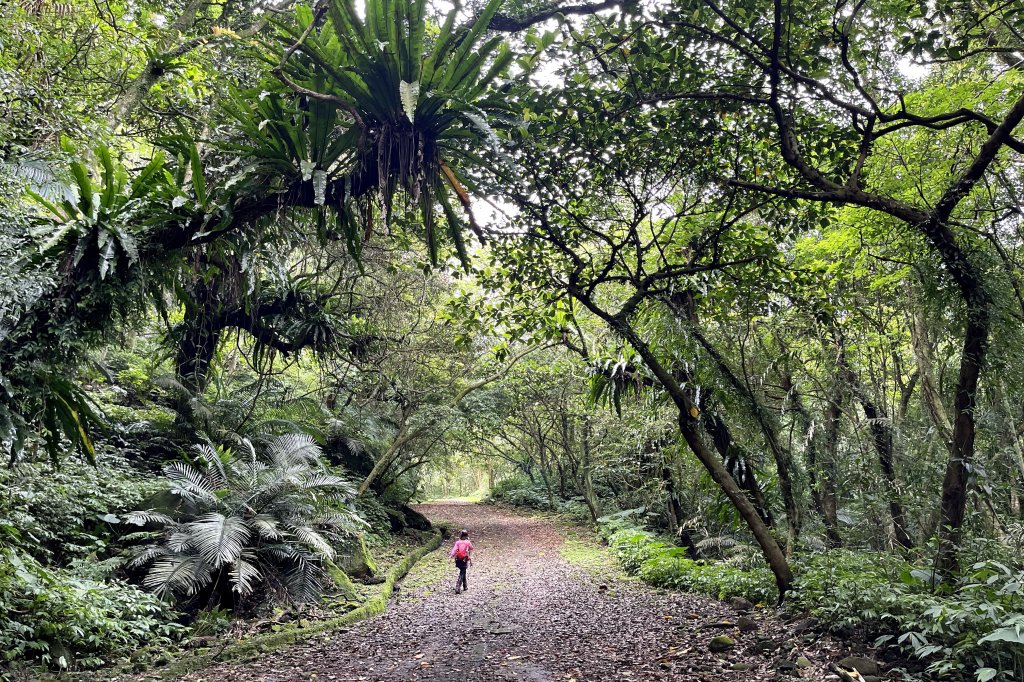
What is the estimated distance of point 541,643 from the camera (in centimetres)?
654

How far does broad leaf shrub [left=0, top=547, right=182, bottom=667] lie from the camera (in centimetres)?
448

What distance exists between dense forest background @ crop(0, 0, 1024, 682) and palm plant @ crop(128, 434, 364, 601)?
48 mm

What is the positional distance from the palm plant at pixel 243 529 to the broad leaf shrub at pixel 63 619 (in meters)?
0.62

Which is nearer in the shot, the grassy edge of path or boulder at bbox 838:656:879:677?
boulder at bbox 838:656:879:677

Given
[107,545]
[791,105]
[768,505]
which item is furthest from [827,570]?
[107,545]

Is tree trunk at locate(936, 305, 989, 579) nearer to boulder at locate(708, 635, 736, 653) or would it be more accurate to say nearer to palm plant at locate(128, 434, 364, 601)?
boulder at locate(708, 635, 736, 653)

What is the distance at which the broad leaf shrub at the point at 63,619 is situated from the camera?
4.48m

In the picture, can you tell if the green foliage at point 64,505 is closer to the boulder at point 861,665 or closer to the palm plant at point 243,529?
the palm plant at point 243,529

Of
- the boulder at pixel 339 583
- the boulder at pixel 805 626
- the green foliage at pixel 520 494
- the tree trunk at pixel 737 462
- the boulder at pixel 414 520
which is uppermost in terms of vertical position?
the tree trunk at pixel 737 462

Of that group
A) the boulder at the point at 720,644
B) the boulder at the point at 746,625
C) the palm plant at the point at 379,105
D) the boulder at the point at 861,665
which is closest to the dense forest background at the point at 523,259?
the palm plant at the point at 379,105

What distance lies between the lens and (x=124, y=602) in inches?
222

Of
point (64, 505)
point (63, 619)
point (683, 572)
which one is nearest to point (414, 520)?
point (683, 572)

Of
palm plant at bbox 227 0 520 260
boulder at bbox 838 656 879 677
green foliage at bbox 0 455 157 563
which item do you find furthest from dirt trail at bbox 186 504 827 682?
palm plant at bbox 227 0 520 260

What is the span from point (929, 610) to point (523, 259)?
15.0ft
